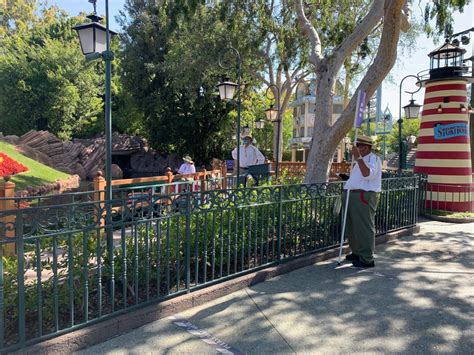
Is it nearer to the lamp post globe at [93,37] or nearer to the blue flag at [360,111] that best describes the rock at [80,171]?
the lamp post globe at [93,37]

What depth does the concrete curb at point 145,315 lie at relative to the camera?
2.96m

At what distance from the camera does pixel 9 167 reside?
1997 centimetres

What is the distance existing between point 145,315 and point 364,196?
3.20 meters

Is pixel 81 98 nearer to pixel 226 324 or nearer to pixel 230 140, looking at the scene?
pixel 230 140

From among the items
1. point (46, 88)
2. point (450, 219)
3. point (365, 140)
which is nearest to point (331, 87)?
point (365, 140)

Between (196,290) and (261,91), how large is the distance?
2703 centimetres

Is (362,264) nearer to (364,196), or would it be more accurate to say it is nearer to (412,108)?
(364,196)

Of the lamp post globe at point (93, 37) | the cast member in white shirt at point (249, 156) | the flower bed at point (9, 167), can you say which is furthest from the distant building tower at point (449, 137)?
the flower bed at point (9, 167)

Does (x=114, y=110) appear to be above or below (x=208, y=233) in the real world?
above

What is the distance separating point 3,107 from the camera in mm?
31953

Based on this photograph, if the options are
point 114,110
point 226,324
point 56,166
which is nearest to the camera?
point 226,324

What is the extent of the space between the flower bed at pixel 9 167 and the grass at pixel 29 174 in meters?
0.26

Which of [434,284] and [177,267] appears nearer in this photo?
[177,267]

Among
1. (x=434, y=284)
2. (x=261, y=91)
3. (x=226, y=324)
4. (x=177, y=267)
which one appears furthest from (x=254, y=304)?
(x=261, y=91)
